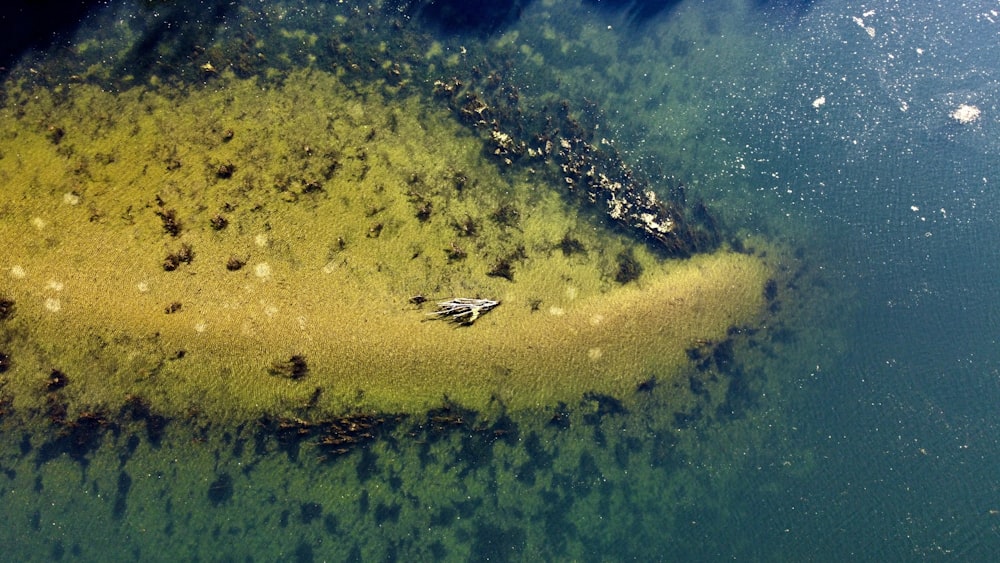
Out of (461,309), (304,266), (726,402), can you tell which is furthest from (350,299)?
(726,402)

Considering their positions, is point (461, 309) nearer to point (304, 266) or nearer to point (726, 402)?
point (304, 266)

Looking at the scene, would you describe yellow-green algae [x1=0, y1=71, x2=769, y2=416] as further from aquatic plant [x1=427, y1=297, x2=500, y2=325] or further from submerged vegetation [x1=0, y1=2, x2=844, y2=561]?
aquatic plant [x1=427, y1=297, x2=500, y2=325]

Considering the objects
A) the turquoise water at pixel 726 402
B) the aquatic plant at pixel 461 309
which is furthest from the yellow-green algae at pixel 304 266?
the turquoise water at pixel 726 402

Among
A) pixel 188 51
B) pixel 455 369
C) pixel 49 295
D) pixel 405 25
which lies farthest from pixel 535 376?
pixel 188 51

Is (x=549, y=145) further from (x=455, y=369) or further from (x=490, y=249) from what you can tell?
(x=455, y=369)

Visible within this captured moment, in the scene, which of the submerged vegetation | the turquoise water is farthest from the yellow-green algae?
the turquoise water

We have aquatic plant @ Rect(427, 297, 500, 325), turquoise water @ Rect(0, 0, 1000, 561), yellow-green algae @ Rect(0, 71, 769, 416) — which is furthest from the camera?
aquatic plant @ Rect(427, 297, 500, 325)
